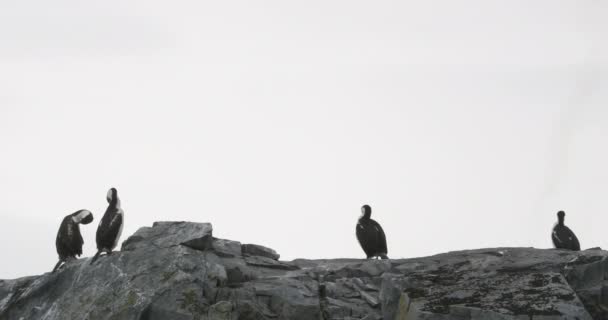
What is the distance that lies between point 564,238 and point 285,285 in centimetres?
1113

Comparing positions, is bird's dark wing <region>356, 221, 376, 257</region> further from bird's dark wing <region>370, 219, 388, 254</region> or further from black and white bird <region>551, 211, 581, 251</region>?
black and white bird <region>551, 211, 581, 251</region>

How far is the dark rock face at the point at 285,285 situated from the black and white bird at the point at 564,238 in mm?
3641

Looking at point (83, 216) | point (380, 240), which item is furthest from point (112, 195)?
point (380, 240)

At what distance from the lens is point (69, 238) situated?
2420cm

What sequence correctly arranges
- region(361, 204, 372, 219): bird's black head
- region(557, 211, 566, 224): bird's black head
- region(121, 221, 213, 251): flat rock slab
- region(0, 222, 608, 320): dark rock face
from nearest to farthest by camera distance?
region(0, 222, 608, 320): dark rock face, region(121, 221, 213, 251): flat rock slab, region(361, 204, 372, 219): bird's black head, region(557, 211, 566, 224): bird's black head

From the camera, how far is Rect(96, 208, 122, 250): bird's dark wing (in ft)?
75.7

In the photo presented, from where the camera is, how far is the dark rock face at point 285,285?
17.1 meters

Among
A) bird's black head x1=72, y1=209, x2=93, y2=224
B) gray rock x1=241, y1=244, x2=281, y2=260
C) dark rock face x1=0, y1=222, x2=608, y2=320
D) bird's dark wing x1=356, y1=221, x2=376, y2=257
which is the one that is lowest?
dark rock face x1=0, y1=222, x2=608, y2=320

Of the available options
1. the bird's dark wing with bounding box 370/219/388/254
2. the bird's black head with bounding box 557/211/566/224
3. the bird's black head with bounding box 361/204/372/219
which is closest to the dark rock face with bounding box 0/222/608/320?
the bird's dark wing with bounding box 370/219/388/254

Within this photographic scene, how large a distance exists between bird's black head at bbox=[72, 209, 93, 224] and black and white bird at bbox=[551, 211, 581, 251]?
1645 centimetres

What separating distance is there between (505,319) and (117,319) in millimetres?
10075

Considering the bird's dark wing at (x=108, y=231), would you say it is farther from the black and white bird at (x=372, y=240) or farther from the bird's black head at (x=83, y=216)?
the black and white bird at (x=372, y=240)

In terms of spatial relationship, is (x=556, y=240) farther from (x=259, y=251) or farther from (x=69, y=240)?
(x=69, y=240)

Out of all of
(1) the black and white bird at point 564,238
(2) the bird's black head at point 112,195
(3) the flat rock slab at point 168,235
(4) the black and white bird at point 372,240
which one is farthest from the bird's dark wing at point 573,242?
(2) the bird's black head at point 112,195
